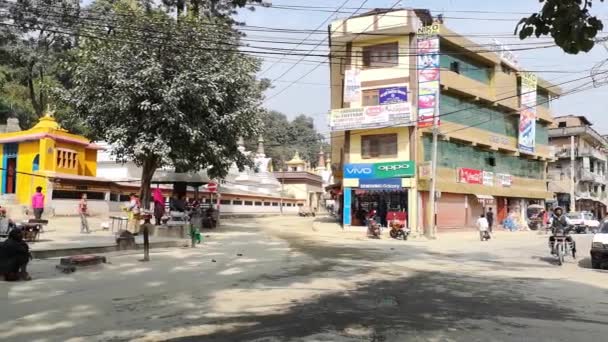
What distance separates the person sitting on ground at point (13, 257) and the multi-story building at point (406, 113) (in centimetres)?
2164

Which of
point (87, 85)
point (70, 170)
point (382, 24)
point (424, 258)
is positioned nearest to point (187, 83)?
point (87, 85)

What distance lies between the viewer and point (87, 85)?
22672 mm

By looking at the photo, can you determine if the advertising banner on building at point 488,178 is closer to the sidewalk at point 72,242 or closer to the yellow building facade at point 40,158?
the yellow building facade at point 40,158

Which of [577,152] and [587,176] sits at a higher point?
[577,152]

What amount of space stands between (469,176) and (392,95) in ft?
29.3

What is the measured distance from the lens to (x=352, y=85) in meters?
32.7

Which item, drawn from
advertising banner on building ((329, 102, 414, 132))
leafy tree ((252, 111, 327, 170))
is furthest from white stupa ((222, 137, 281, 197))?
advertising banner on building ((329, 102, 414, 132))

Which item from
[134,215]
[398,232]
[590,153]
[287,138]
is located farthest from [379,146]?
[287,138]

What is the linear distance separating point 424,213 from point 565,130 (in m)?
38.4

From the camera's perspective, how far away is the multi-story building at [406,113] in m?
31.8

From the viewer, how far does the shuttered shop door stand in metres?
34.1

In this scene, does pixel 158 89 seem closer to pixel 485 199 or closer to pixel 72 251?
pixel 72 251

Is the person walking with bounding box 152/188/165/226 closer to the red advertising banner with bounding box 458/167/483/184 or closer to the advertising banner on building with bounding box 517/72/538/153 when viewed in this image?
the red advertising banner with bounding box 458/167/483/184

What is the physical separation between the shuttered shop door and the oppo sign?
3.62 meters
